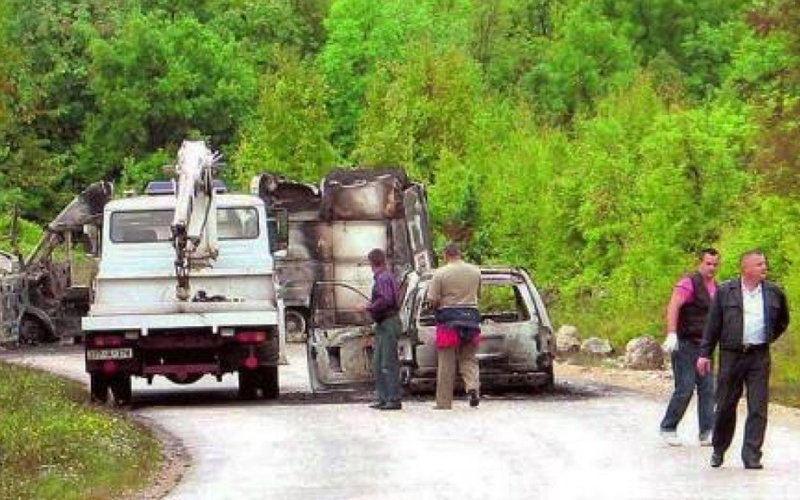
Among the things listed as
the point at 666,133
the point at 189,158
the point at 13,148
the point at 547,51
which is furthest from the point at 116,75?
the point at 189,158

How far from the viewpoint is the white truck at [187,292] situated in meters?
26.5

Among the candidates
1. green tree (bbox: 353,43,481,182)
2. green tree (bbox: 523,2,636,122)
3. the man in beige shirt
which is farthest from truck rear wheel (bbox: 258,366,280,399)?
green tree (bbox: 523,2,636,122)

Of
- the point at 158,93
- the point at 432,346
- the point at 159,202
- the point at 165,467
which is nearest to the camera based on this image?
the point at 165,467

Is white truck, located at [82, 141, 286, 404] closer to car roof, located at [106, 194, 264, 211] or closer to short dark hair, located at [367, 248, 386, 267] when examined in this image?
car roof, located at [106, 194, 264, 211]

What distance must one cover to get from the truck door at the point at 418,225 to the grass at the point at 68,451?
32.2ft

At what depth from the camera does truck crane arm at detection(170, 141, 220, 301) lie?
27.2m

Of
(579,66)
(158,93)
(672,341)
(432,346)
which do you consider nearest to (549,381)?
(432,346)

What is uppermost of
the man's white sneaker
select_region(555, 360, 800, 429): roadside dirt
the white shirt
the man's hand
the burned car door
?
the white shirt

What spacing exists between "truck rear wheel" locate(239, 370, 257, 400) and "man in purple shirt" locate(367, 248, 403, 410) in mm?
2939

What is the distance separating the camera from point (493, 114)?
6309cm

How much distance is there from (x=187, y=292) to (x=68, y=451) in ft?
26.0

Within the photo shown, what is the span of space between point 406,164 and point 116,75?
29.3 meters

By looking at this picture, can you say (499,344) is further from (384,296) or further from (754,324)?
(754,324)

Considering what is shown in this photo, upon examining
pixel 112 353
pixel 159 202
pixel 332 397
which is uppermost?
pixel 159 202
